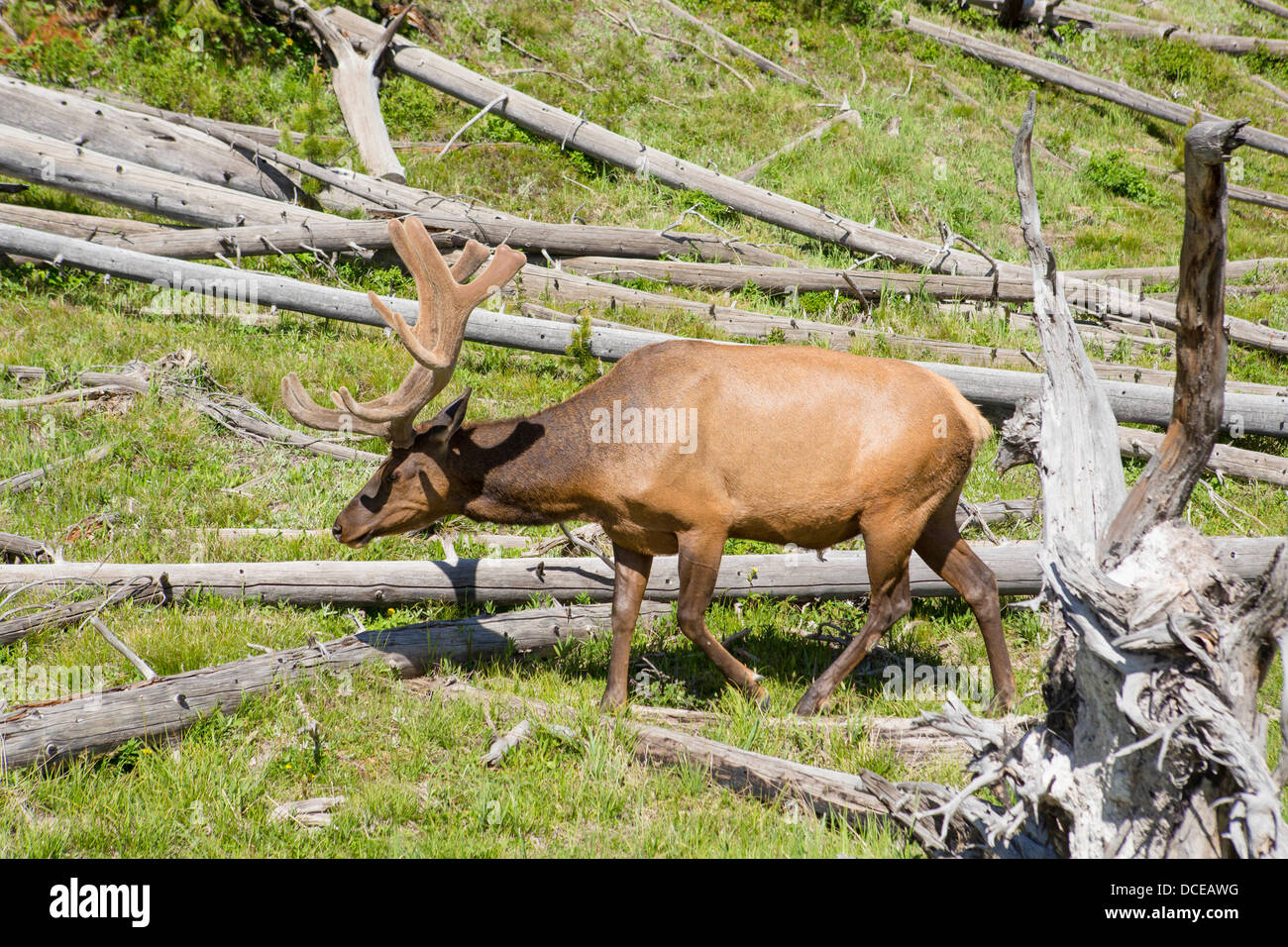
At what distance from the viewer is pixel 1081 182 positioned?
15883 mm

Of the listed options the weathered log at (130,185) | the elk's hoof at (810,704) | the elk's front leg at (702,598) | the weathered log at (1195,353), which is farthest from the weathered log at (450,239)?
the weathered log at (1195,353)

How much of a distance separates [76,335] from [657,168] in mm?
7194

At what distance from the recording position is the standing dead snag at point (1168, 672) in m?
3.28

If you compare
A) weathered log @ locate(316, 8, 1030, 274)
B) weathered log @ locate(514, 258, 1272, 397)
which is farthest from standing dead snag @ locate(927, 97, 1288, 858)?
weathered log @ locate(316, 8, 1030, 274)

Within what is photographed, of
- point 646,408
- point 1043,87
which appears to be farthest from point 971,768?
point 1043,87

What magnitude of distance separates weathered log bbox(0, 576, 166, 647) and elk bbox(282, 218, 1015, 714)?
130 centimetres

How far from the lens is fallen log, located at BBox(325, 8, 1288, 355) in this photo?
1162 centimetres

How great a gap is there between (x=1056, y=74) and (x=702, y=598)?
620 inches

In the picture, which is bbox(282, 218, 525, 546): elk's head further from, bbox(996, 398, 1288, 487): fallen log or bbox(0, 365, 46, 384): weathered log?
bbox(996, 398, 1288, 487): fallen log

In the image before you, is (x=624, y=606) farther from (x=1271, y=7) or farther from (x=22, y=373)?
(x=1271, y=7)

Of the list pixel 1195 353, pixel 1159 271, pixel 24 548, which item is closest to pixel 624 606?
pixel 1195 353

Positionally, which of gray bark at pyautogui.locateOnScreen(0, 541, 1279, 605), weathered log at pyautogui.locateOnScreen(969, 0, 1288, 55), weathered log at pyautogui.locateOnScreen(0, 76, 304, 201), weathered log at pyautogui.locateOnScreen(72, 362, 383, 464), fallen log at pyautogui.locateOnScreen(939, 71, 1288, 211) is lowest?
gray bark at pyautogui.locateOnScreen(0, 541, 1279, 605)

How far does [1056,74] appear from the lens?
59.7 ft

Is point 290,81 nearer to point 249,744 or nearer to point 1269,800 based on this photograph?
point 249,744
